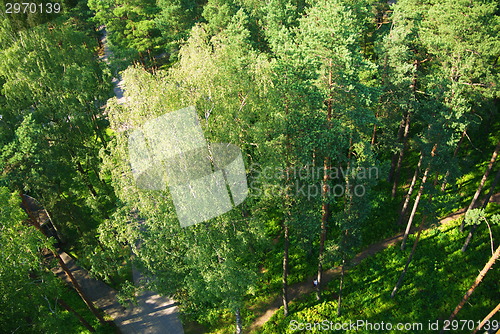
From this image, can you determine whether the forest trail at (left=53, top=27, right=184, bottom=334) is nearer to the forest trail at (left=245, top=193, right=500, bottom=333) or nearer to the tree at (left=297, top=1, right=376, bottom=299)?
the forest trail at (left=245, top=193, right=500, bottom=333)

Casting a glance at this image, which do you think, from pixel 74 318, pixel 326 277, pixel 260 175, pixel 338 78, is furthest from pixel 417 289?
pixel 74 318

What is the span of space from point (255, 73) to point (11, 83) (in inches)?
586

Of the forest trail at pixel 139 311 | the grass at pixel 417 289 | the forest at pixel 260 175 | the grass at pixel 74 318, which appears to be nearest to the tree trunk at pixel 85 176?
the forest at pixel 260 175

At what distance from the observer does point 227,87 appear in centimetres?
1410

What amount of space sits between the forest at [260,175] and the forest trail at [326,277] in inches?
3.7

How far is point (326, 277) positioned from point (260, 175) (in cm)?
906

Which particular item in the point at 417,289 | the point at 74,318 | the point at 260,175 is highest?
the point at 260,175

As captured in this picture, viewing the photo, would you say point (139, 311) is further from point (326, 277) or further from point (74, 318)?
point (326, 277)

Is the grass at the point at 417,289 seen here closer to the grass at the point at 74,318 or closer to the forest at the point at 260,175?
the forest at the point at 260,175

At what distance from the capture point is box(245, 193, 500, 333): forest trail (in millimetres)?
18250

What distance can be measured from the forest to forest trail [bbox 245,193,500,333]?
0.09m

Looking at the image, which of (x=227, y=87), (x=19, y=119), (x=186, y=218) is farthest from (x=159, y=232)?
(x=19, y=119)

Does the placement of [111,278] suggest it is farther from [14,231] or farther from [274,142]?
[274,142]

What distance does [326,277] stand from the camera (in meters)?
19.5
